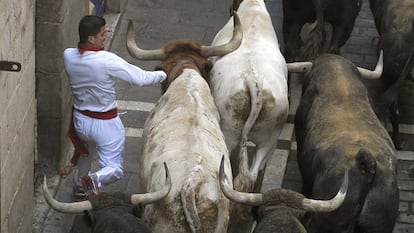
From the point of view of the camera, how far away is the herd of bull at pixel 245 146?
356 inches

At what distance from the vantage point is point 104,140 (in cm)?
1091

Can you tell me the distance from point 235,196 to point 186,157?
552 mm

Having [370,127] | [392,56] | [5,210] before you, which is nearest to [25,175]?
[5,210]

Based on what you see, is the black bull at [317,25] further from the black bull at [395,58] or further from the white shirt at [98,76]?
the white shirt at [98,76]

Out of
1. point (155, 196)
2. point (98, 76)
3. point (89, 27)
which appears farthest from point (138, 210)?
point (89, 27)

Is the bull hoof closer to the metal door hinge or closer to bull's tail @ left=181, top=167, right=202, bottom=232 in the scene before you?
bull's tail @ left=181, top=167, right=202, bottom=232

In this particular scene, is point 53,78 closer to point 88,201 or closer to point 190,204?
point 88,201

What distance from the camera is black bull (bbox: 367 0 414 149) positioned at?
42.8ft

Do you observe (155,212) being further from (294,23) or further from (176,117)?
→ (294,23)

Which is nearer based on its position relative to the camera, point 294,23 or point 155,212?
point 155,212

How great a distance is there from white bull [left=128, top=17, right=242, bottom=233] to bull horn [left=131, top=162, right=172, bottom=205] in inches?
6.1

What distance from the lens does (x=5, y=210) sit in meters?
9.60

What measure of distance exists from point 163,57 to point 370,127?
2.03m

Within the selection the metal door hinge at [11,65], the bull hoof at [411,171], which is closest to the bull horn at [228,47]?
the metal door hinge at [11,65]
